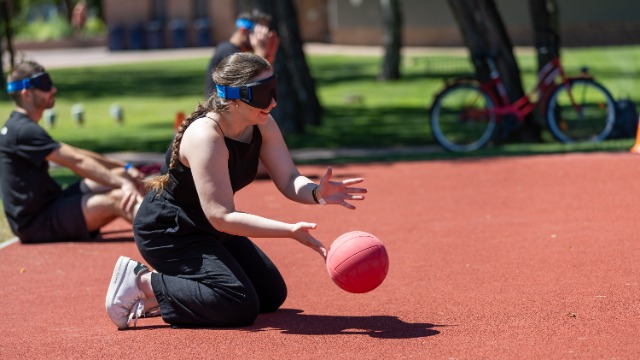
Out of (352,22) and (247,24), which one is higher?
(247,24)

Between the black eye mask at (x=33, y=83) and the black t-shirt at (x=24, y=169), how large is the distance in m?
0.26

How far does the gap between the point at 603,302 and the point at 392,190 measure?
4.89 meters

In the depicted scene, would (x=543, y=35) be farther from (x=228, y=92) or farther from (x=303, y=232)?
(x=303, y=232)

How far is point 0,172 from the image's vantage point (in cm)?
948

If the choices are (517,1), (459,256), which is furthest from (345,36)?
(459,256)

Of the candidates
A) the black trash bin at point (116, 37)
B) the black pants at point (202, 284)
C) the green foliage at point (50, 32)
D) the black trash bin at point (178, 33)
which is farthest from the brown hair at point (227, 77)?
the green foliage at point (50, 32)

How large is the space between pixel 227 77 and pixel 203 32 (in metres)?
41.6

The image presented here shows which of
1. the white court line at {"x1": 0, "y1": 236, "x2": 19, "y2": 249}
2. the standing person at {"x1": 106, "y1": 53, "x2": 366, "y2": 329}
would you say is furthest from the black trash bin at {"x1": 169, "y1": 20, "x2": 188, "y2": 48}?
the standing person at {"x1": 106, "y1": 53, "x2": 366, "y2": 329}

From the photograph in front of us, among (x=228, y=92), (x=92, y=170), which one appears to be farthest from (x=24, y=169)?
(x=228, y=92)

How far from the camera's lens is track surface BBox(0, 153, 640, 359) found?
6.24 metres

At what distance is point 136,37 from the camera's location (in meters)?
48.5

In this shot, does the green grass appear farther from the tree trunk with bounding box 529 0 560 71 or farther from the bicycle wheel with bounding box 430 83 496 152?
the tree trunk with bounding box 529 0 560 71

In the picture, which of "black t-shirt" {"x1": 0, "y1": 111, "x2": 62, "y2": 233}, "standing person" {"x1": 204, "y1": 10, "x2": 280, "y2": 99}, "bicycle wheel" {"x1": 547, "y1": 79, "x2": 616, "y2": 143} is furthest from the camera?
"bicycle wheel" {"x1": 547, "y1": 79, "x2": 616, "y2": 143}

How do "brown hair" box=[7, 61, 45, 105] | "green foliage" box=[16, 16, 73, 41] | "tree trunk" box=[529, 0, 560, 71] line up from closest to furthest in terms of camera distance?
"brown hair" box=[7, 61, 45, 105] < "tree trunk" box=[529, 0, 560, 71] < "green foliage" box=[16, 16, 73, 41]
